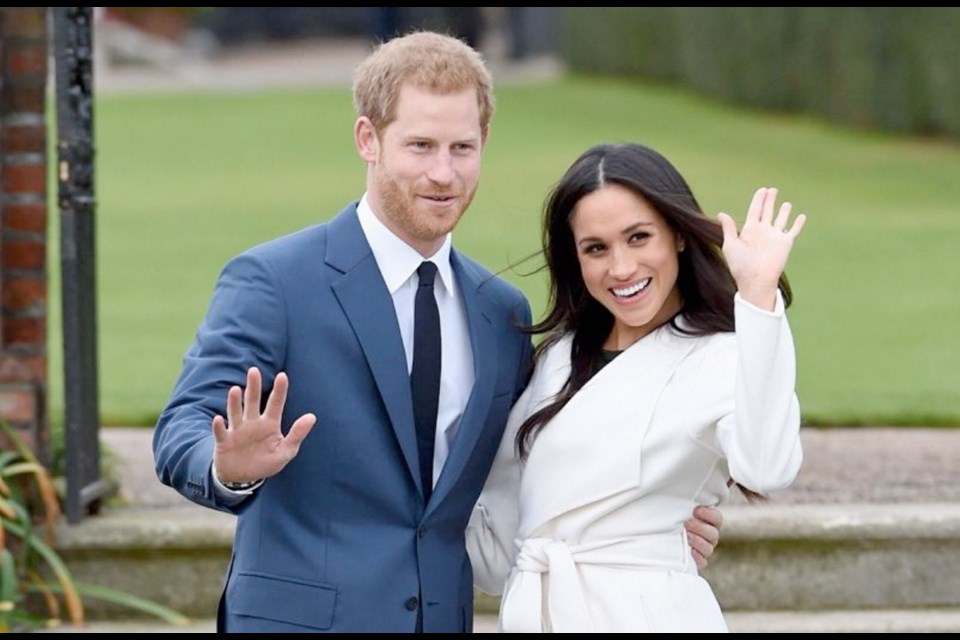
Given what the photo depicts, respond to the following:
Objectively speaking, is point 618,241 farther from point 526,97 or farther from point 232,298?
point 526,97

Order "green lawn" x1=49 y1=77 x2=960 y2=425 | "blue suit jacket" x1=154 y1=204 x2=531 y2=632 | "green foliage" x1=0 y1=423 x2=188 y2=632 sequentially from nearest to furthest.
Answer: "blue suit jacket" x1=154 y1=204 x2=531 y2=632 < "green foliage" x1=0 y1=423 x2=188 y2=632 < "green lawn" x1=49 y1=77 x2=960 y2=425

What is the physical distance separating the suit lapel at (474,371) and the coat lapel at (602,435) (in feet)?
0.44

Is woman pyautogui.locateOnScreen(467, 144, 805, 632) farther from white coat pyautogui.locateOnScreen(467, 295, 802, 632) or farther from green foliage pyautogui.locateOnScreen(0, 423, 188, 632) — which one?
green foliage pyautogui.locateOnScreen(0, 423, 188, 632)

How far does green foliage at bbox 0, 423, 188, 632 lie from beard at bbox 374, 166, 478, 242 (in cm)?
245

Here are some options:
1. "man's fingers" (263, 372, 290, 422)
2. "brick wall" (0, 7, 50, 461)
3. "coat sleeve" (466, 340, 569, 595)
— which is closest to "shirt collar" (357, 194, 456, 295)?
"coat sleeve" (466, 340, 569, 595)

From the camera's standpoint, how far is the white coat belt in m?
3.22

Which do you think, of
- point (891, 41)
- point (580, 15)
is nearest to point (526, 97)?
point (580, 15)

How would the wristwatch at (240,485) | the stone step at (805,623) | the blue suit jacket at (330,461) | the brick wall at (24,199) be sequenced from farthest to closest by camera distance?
the brick wall at (24,199) < the stone step at (805,623) < the blue suit jacket at (330,461) < the wristwatch at (240,485)

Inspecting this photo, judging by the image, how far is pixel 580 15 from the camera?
1166 inches

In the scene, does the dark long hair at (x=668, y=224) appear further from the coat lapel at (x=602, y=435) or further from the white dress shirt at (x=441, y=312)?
the white dress shirt at (x=441, y=312)

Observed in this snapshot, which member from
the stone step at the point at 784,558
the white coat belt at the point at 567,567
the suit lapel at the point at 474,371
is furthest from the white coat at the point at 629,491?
the stone step at the point at 784,558

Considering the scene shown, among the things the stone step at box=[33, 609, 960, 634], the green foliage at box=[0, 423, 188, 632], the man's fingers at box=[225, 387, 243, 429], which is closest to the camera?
the man's fingers at box=[225, 387, 243, 429]

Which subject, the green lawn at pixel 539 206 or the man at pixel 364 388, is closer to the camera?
the man at pixel 364 388

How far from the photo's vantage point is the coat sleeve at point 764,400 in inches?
116
